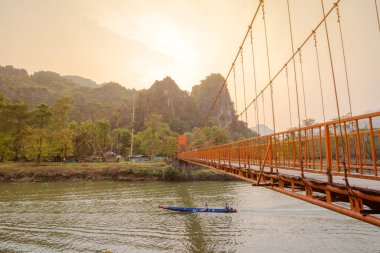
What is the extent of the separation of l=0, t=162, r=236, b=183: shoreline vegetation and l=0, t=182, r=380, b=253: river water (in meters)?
15.8

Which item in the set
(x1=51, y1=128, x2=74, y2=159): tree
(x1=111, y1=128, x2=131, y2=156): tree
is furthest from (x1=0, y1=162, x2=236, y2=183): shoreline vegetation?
(x1=111, y1=128, x2=131, y2=156): tree

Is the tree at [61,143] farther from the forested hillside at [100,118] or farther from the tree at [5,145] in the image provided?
the tree at [5,145]

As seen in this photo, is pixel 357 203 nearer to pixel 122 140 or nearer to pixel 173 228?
pixel 173 228

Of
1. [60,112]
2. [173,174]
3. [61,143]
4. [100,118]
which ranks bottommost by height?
[173,174]

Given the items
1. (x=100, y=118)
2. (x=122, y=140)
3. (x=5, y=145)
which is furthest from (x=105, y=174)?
(x=100, y=118)

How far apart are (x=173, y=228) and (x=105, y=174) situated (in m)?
28.7

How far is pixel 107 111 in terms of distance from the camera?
12925cm

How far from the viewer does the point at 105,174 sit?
41125 millimetres

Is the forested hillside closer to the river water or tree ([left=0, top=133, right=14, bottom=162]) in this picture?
tree ([left=0, top=133, right=14, bottom=162])

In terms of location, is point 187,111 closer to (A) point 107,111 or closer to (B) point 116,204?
(A) point 107,111

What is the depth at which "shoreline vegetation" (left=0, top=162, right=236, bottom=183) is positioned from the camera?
38844 mm

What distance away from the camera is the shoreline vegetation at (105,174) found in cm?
3884

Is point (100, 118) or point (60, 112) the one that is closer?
point (60, 112)

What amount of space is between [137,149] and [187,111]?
54.6 metres
